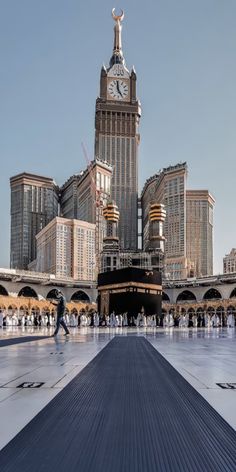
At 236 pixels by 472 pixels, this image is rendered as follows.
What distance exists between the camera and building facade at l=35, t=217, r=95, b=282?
159750mm

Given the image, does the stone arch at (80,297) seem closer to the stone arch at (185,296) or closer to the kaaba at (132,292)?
the stone arch at (185,296)

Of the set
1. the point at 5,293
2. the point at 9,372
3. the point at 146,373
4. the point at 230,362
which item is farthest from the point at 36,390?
the point at 5,293

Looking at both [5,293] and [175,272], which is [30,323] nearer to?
[5,293]

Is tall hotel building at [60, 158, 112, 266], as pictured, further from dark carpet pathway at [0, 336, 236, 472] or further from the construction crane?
dark carpet pathway at [0, 336, 236, 472]

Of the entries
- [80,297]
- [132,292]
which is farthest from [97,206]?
[132,292]

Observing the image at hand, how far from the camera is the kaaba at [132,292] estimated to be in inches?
1890

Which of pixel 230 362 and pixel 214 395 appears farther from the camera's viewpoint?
pixel 230 362

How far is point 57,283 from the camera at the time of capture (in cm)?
9275

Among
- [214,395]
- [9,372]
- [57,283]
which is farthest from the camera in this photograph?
[57,283]

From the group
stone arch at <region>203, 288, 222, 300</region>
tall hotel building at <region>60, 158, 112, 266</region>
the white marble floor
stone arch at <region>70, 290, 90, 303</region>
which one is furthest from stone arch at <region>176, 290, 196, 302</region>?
the white marble floor

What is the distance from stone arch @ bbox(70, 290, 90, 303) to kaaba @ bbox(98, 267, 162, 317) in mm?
46739

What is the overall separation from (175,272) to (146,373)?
164 meters

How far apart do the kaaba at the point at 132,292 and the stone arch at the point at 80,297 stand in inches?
1840

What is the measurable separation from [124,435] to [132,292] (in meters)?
44.4
